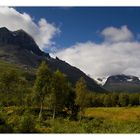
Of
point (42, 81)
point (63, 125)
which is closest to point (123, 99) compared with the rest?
point (42, 81)

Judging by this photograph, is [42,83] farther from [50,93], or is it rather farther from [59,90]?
[59,90]

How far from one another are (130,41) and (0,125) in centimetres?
1390

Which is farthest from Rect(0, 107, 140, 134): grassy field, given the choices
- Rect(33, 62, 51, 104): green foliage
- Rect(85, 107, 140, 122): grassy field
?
Rect(85, 107, 140, 122): grassy field

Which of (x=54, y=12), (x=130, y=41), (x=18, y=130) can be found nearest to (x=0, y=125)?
(x=18, y=130)

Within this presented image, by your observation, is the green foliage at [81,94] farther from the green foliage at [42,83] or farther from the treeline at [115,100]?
the treeline at [115,100]

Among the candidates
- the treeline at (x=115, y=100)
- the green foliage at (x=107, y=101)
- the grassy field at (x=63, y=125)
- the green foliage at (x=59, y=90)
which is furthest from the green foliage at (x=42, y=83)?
the green foliage at (x=107, y=101)

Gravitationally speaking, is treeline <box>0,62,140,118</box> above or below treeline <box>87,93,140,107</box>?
below

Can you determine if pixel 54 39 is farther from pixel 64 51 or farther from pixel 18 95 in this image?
pixel 18 95

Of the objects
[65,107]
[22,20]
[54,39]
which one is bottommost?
[65,107]

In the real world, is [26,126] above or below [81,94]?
below

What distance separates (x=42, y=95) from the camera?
1823 inches

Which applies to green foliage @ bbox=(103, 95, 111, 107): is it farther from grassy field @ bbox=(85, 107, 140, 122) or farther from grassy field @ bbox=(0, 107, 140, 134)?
grassy field @ bbox=(0, 107, 140, 134)

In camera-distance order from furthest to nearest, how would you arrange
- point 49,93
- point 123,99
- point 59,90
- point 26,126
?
point 123,99 < point 49,93 < point 59,90 < point 26,126
